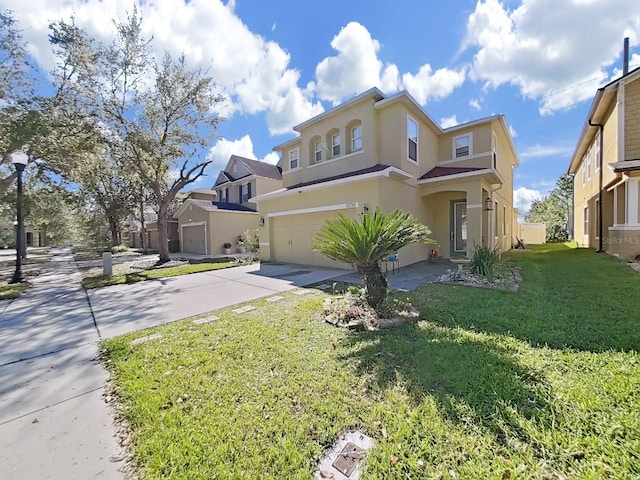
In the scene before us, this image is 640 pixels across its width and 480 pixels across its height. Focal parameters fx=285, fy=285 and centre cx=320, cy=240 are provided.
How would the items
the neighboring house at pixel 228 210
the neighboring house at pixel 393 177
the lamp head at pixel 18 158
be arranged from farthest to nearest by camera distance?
the neighboring house at pixel 228 210
the neighboring house at pixel 393 177
the lamp head at pixel 18 158

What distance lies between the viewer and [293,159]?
1623cm

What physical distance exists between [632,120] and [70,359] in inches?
689

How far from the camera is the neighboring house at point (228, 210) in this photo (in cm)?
2033

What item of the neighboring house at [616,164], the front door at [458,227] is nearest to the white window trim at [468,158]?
the front door at [458,227]

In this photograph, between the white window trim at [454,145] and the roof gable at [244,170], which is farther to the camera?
the roof gable at [244,170]

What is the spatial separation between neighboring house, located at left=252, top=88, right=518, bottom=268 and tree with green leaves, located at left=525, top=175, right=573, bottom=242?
18854 millimetres

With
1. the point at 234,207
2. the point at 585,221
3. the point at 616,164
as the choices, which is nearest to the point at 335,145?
the point at 616,164

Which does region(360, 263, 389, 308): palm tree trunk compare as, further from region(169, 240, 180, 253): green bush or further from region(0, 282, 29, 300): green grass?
region(169, 240, 180, 253): green bush

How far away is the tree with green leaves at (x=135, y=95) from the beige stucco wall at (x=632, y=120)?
1760cm

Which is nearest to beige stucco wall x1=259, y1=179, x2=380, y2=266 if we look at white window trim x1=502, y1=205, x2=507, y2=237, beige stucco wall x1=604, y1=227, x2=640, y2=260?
beige stucco wall x1=604, y1=227, x2=640, y2=260

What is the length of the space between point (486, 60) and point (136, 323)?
47.7 ft

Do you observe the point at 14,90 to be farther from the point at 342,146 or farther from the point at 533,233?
the point at 533,233

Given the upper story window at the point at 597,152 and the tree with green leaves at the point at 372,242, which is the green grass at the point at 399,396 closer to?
the tree with green leaves at the point at 372,242

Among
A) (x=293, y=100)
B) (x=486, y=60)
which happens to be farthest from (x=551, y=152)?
(x=293, y=100)
